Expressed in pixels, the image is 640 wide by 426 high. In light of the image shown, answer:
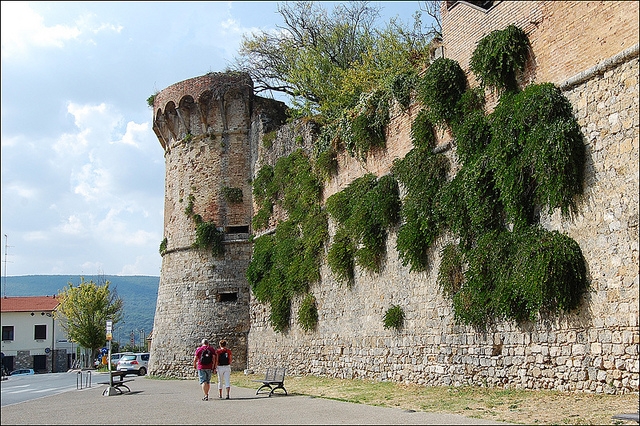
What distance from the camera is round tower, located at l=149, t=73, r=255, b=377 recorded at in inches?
971

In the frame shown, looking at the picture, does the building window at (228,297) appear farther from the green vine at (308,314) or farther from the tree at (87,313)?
the tree at (87,313)

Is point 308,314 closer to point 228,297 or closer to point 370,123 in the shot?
point 228,297

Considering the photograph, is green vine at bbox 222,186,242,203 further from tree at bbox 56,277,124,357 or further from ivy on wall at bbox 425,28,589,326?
tree at bbox 56,277,124,357

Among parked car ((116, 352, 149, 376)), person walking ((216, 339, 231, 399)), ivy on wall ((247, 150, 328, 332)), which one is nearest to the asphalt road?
parked car ((116, 352, 149, 376))

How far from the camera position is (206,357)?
1436 cm

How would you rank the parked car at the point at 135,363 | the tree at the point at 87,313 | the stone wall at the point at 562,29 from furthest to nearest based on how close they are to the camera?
the tree at the point at 87,313, the parked car at the point at 135,363, the stone wall at the point at 562,29

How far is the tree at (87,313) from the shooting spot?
46.3 m

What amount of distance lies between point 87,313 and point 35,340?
8603 millimetres

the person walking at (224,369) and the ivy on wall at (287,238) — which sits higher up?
the ivy on wall at (287,238)

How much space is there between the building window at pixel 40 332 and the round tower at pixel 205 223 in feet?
101

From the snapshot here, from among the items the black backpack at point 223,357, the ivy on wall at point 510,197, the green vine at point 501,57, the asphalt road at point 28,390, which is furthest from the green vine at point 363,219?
the asphalt road at point 28,390

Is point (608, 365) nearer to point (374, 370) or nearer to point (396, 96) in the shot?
point (374, 370)

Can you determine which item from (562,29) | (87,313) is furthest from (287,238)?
(87,313)

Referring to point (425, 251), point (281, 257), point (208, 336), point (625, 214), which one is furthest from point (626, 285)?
point (208, 336)
